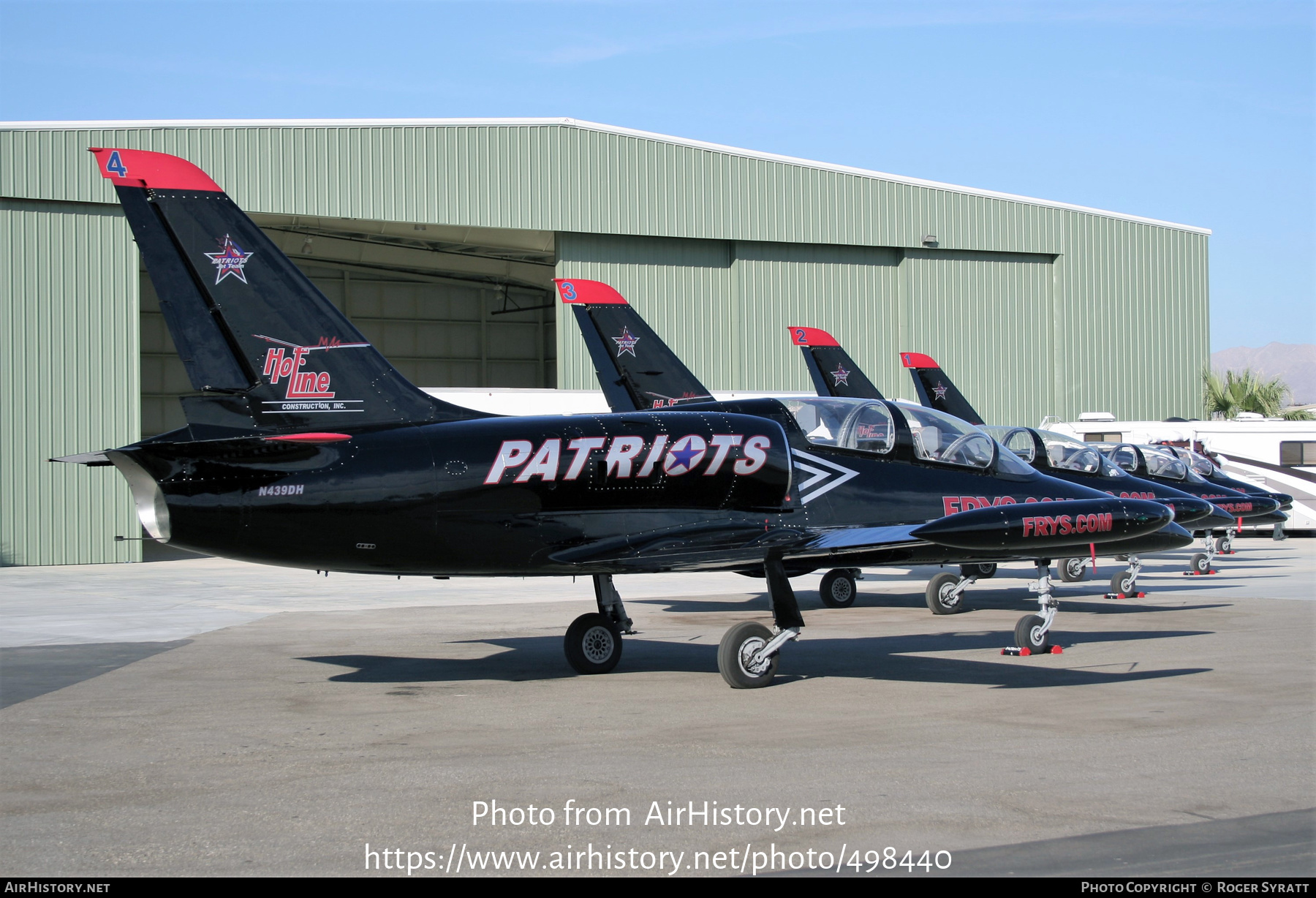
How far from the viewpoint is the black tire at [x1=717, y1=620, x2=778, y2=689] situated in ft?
34.0

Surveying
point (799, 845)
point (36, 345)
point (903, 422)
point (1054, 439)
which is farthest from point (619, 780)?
point (36, 345)

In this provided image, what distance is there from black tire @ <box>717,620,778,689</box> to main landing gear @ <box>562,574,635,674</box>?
1.53m

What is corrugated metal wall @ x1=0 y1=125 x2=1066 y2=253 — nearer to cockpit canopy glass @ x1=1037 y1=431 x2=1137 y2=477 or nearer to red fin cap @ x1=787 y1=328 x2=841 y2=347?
red fin cap @ x1=787 y1=328 x2=841 y2=347

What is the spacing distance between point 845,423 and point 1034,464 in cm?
841

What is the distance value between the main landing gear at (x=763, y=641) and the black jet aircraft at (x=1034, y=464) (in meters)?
2.56

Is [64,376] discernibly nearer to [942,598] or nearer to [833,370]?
[833,370]

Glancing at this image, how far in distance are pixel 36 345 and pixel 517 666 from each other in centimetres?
2195

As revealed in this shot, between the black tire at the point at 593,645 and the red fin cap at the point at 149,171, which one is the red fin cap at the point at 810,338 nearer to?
the black tire at the point at 593,645

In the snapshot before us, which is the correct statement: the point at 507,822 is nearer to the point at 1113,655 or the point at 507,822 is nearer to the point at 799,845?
the point at 799,845

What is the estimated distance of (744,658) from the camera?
10.4m

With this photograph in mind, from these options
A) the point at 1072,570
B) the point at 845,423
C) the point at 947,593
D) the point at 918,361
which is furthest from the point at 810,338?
the point at 845,423

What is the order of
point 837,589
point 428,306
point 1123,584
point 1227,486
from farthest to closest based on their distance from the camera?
point 428,306 → point 1227,486 → point 1123,584 → point 837,589

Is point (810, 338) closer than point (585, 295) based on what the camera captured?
No

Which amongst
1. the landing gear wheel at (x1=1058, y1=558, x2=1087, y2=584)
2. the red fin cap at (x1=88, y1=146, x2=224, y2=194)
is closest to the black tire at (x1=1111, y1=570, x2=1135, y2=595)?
the landing gear wheel at (x1=1058, y1=558, x2=1087, y2=584)
